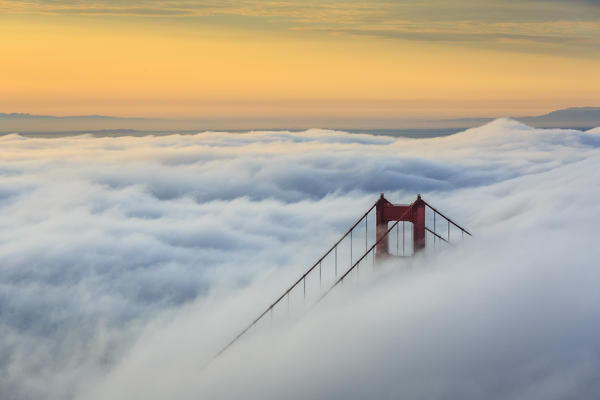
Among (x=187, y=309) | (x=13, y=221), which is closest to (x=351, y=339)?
(x=187, y=309)

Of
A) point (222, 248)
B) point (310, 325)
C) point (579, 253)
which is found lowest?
point (222, 248)

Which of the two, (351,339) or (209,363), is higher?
(351,339)

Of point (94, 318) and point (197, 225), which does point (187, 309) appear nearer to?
point (94, 318)

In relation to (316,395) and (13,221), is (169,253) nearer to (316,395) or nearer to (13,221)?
(13,221)

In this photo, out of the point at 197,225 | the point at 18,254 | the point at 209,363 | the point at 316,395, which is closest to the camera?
the point at 316,395

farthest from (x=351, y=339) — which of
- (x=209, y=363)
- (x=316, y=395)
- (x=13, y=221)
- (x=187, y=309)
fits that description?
(x=13, y=221)

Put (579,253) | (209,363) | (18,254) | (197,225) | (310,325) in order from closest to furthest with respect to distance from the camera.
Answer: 1. (310,325)
2. (579,253)
3. (209,363)
4. (18,254)
5. (197,225)

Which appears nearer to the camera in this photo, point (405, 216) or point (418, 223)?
point (405, 216)

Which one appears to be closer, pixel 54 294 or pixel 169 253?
pixel 54 294

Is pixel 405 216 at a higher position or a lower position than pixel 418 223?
higher
